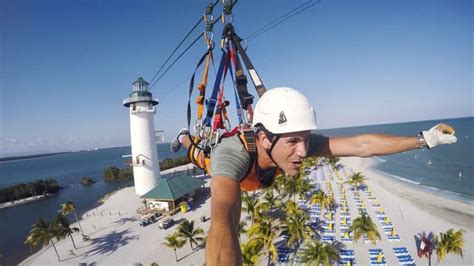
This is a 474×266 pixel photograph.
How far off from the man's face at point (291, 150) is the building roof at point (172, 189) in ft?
99.0

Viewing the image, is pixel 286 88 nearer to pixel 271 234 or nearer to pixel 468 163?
pixel 271 234

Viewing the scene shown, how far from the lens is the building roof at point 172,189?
31875mm

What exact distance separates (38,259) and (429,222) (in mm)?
40148

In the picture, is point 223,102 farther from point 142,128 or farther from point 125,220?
point 142,128

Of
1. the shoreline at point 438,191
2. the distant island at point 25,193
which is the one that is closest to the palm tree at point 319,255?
the shoreline at point 438,191

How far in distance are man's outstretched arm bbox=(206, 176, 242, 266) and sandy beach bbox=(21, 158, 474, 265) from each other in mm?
19617

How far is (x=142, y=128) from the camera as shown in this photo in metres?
36.6

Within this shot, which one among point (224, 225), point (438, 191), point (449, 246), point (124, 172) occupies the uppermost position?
point (224, 225)

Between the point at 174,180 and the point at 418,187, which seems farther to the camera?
the point at 418,187

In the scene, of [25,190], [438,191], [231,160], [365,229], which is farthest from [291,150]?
[25,190]

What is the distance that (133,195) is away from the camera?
44312 mm

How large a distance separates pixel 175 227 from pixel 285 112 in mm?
27600

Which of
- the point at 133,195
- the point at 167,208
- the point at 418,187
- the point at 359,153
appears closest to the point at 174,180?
→ the point at 167,208

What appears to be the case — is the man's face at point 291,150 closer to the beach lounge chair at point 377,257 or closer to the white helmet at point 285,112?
the white helmet at point 285,112
